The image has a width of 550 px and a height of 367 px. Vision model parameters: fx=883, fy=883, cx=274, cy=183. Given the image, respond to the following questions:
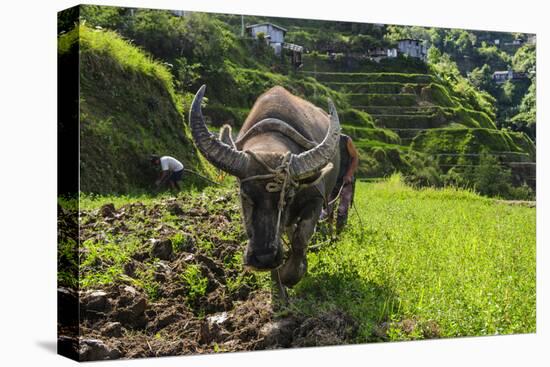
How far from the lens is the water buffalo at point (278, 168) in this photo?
23.1ft

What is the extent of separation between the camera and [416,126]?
9164 millimetres

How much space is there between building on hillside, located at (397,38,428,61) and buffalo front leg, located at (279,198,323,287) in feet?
7.08

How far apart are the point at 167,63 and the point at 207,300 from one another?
2.14 m

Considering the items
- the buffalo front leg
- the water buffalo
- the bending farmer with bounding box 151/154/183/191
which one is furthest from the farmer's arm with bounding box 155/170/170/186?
the buffalo front leg

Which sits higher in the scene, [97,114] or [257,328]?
[97,114]

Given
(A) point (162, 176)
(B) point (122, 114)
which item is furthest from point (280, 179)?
(B) point (122, 114)

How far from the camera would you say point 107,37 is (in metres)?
7.55

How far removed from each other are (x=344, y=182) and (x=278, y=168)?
1865 millimetres

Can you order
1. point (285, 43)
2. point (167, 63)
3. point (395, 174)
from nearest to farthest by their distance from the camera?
1. point (167, 63)
2. point (285, 43)
3. point (395, 174)

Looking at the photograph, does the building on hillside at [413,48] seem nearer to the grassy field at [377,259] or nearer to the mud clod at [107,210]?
the grassy field at [377,259]

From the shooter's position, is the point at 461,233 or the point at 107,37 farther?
the point at 461,233

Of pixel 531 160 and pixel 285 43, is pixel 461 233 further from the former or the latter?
pixel 285 43

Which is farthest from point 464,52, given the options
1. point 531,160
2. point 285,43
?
point 285,43

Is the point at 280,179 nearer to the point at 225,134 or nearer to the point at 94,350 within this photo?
the point at 225,134
